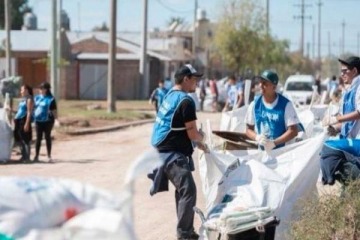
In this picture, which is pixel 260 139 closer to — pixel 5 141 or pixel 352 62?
pixel 352 62

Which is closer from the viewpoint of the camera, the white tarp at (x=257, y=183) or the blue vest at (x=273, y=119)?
the white tarp at (x=257, y=183)

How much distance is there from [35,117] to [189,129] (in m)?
9.68

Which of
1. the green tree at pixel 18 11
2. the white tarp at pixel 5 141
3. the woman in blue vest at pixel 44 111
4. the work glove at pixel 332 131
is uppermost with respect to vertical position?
the green tree at pixel 18 11

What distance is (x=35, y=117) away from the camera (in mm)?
17844

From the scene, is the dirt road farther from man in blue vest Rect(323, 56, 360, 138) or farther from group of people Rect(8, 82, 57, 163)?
man in blue vest Rect(323, 56, 360, 138)

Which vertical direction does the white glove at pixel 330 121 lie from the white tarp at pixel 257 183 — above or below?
above

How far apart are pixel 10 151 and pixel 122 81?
36191mm

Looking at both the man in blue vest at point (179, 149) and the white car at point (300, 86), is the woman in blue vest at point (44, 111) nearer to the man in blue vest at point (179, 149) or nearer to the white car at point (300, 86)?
the man in blue vest at point (179, 149)

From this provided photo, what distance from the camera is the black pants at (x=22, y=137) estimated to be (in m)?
18.1

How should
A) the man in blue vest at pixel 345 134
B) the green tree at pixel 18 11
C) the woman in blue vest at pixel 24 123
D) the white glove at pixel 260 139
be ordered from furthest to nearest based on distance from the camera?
the green tree at pixel 18 11 < the woman in blue vest at pixel 24 123 < the white glove at pixel 260 139 < the man in blue vest at pixel 345 134

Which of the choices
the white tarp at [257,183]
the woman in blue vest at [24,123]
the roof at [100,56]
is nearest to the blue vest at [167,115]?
the white tarp at [257,183]

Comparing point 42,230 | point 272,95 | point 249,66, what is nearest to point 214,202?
point 272,95

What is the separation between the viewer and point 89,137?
25609mm

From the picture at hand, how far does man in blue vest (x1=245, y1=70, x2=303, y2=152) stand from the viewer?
873cm
